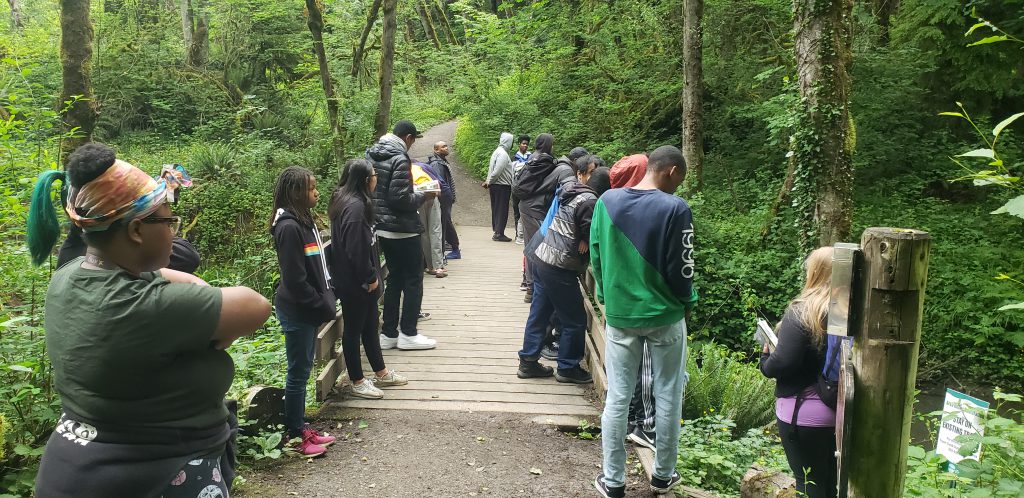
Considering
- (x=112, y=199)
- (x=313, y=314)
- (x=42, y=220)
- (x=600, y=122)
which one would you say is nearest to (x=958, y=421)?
(x=313, y=314)

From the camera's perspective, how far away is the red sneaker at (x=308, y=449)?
500 cm

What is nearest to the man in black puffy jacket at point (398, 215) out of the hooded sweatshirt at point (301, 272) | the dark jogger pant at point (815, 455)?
the hooded sweatshirt at point (301, 272)

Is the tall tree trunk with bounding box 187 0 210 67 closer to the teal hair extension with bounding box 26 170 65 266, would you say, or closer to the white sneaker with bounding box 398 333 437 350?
the white sneaker with bounding box 398 333 437 350

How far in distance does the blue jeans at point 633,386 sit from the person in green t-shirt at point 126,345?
2541 mm

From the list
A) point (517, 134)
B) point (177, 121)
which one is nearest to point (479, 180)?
point (517, 134)

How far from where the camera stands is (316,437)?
16.9 ft

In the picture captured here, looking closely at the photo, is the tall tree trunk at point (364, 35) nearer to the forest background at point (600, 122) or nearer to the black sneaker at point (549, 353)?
the forest background at point (600, 122)

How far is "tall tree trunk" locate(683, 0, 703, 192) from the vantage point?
12.3 m

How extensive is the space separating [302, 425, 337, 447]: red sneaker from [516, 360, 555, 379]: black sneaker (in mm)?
2112

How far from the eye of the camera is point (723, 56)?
15.4 m

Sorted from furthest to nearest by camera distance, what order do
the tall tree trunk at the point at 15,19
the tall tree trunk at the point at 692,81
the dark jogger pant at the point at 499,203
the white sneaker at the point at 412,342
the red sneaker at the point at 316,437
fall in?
the tall tree trunk at the point at 15,19
the dark jogger pant at the point at 499,203
the tall tree trunk at the point at 692,81
the white sneaker at the point at 412,342
the red sneaker at the point at 316,437

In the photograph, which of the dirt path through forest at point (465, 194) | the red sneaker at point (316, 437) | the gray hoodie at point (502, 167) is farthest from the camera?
the dirt path through forest at point (465, 194)

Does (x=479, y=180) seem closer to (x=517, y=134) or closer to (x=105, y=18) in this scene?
(x=517, y=134)

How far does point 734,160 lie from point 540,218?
8587mm
